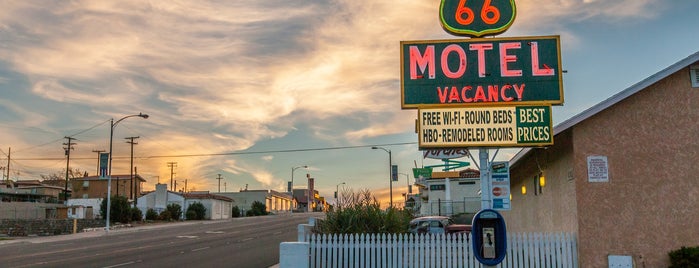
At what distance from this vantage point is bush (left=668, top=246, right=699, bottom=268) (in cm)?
1249

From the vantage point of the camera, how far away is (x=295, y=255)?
13.7 meters

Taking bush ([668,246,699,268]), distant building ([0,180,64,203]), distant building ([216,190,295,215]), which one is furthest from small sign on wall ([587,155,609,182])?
distant building ([216,190,295,215])

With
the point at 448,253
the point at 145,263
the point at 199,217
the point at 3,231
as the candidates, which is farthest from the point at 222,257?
the point at 199,217

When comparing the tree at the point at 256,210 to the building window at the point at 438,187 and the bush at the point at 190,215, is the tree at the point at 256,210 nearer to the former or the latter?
the bush at the point at 190,215

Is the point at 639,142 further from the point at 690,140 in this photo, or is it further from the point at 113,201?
the point at 113,201

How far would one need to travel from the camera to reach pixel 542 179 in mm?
16516

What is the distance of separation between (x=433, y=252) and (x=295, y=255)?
10.8ft

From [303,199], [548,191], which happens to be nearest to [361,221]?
[548,191]

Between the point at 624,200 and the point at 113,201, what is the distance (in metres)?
51.3

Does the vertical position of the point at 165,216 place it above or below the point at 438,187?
below

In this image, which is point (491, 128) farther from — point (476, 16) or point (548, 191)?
point (548, 191)

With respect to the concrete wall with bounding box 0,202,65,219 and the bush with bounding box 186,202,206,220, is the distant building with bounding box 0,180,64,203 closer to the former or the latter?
the concrete wall with bounding box 0,202,65,219

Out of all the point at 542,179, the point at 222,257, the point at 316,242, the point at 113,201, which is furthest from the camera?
the point at 113,201

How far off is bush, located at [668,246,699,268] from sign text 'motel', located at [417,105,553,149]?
371 centimetres
